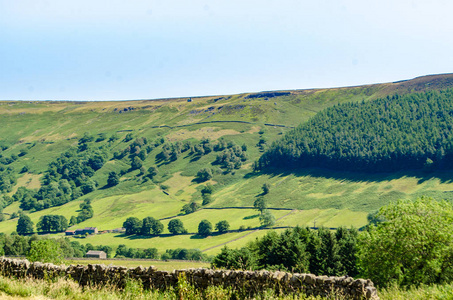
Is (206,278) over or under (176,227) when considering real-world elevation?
over

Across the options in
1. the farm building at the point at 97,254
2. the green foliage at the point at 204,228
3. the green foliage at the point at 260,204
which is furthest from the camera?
the green foliage at the point at 260,204

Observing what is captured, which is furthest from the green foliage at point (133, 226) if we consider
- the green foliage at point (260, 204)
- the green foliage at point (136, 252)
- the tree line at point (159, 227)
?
the green foliage at point (260, 204)

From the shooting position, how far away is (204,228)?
150 m

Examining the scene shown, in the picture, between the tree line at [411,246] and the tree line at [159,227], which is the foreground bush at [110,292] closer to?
the tree line at [411,246]

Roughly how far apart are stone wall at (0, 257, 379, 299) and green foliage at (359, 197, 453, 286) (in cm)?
1682

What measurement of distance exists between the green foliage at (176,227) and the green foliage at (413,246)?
127769 millimetres

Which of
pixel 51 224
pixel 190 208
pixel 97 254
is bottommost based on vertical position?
pixel 51 224

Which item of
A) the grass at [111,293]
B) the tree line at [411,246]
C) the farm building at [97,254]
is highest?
the grass at [111,293]

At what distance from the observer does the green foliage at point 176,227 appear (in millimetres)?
154625

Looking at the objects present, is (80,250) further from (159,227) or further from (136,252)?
(159,227)

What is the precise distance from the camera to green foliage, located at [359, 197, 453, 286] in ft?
93.5

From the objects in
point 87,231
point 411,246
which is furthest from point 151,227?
point 411,246

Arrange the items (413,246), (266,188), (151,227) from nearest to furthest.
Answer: (413,246), (151,227), (266,188)

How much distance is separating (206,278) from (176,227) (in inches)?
5698
